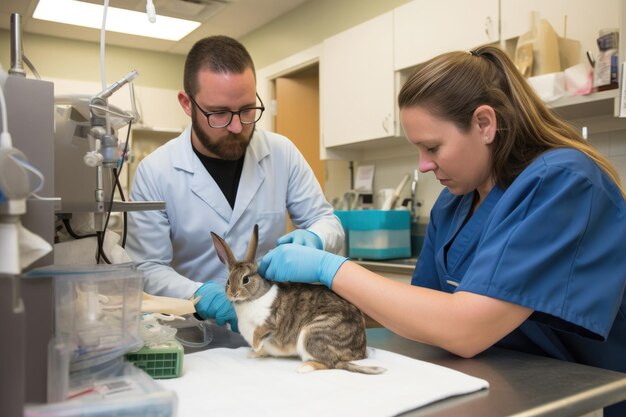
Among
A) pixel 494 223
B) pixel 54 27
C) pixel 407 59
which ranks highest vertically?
pixel 54 27

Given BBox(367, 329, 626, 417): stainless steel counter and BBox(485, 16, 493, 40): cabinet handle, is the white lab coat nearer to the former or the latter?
BBox(367, 329, 626, 417): stainless steel counter

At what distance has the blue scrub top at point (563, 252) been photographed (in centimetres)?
101

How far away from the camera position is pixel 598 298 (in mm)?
1019

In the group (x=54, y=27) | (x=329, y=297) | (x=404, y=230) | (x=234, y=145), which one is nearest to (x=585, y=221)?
(x=329, y=297)

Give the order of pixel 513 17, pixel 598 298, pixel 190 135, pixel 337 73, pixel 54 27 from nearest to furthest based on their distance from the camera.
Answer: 1. pixel 598 298
2. pixel 190 135
3. pixel 513 17
4. pixel 337 73
5. pixel 54 27

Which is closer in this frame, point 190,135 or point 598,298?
point 598,298

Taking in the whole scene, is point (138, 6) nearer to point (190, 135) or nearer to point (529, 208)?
point (190, 135)

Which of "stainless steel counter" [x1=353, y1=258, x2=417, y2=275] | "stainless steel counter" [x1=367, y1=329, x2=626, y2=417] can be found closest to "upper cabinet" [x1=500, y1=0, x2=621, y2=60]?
"stainless steel counter" [x1=353, y1=258, x2=417, y2=275]

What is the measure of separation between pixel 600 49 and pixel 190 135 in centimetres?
183

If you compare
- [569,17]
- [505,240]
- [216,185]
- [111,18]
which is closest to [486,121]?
[505,240]

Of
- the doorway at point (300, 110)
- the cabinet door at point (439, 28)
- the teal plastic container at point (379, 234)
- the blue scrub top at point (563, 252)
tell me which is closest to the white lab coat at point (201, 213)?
the blue scrub top at point (563, 252)

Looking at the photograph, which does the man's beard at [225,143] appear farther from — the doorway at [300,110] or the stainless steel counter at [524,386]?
the doorway at [300,110]

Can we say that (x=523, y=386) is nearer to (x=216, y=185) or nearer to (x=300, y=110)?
(x=216, y=185)

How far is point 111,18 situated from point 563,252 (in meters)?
3.71
